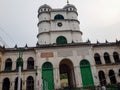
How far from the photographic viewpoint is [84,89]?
2623 cm

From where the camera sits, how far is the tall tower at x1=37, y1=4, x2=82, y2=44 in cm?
3444

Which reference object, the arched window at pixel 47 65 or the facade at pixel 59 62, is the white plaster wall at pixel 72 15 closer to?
the facade at pixel 59 62

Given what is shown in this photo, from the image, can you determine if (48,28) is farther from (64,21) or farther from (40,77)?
(40,77)

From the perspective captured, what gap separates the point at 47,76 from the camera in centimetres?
2802

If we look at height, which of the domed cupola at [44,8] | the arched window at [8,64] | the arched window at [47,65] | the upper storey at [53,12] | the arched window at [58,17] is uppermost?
the domed cupola at [44,8]

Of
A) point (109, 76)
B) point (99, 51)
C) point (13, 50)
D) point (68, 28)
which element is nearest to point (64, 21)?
point (68, 28)

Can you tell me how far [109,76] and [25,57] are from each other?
56.7 ft

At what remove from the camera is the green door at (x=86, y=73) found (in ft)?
90.9

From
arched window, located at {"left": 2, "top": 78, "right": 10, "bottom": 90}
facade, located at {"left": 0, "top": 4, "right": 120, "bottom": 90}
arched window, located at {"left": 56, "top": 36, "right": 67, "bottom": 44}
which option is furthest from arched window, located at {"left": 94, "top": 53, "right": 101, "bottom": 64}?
arched window, located at {"left": 2, "top": 78, "right": 10, "bottom": 90}

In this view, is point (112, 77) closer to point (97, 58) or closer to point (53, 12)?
point (97, 58)

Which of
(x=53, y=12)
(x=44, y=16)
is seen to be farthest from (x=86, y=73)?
(x=53, y=12)

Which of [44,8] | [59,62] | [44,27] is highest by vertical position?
[44,8]

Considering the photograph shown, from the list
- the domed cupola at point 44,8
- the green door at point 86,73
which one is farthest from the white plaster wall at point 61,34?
the domed cupola at point 44,8

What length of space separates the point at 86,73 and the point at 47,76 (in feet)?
23.8
